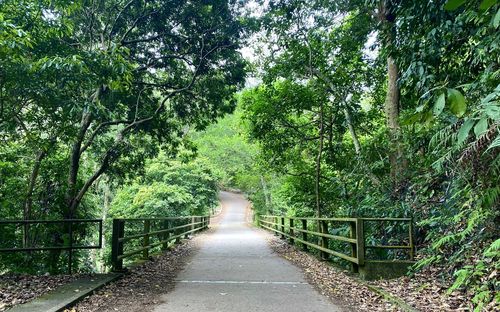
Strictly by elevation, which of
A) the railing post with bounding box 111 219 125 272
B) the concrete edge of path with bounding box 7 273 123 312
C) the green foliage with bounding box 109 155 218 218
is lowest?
the concrete edge of path with bounding box 7 273 123 312

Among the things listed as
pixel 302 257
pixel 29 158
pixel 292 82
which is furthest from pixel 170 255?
pixel 292 82

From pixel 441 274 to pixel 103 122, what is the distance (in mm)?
8292

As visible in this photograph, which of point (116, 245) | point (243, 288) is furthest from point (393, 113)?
point (116, 245)

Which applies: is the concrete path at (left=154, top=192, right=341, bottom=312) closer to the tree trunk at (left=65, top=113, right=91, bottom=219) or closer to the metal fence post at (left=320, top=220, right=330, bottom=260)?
→ the metal fence post at (left=320, top=220, right=330, bottom=260)

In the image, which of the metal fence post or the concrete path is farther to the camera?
the metal fence post

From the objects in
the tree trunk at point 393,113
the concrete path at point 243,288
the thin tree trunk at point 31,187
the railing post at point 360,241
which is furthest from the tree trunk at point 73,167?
the tree trunk at point 393,113

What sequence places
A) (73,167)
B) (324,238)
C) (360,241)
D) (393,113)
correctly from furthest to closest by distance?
1. (73,167)
2. (393,113)
3. (324,238)
4. (360,241)

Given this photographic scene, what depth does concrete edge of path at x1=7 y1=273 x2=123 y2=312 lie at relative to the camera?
4.68 metres

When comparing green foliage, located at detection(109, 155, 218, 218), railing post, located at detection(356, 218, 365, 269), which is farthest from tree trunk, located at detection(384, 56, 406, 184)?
green foliage, located at detection(109, 155, 218, 218)

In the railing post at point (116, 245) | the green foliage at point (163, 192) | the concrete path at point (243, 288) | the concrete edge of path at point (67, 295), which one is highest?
the green foliage at point (163, 192)

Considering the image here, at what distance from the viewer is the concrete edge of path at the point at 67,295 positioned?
4675 millimetres

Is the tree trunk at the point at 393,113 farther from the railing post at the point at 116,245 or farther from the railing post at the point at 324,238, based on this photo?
the railing post at the point at 116,245

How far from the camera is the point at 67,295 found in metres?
5.33

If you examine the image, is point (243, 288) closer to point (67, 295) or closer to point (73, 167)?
point (67, 295)
